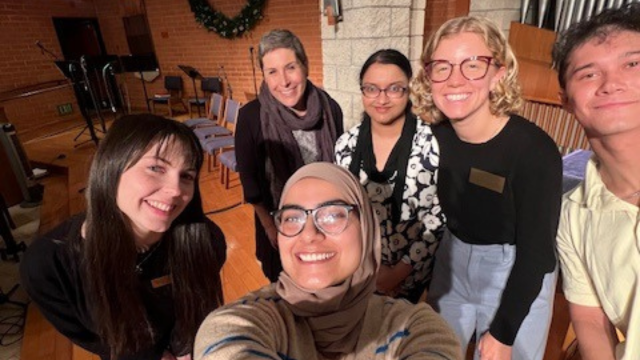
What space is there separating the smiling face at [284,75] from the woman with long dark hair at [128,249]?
2.00 ft

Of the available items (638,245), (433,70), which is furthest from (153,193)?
(638,245)

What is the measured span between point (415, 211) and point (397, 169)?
0.69 feet

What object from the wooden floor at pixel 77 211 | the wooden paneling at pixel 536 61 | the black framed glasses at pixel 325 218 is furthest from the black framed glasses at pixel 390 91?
the wooden paneling at pixel 536 61

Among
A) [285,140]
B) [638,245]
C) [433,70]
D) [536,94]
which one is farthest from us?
[536,94]

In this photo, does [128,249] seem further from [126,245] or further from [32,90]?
[32,90]

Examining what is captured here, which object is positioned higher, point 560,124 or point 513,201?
point 513,201

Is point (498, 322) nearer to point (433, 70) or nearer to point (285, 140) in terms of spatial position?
point (433, 70)

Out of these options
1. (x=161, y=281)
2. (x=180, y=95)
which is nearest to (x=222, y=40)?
(x=180, y=95)

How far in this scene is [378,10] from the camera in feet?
10.00

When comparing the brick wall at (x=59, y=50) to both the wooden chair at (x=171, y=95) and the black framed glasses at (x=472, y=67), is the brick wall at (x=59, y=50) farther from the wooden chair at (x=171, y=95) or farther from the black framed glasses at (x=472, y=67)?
the black framed glasses at (x=472, y=67)

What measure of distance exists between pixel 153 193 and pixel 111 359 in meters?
0.80

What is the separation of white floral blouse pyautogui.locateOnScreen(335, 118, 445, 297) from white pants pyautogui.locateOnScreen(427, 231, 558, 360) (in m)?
0.08

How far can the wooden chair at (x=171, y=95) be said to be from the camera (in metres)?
7.72

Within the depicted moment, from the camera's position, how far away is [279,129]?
181 centimetres
